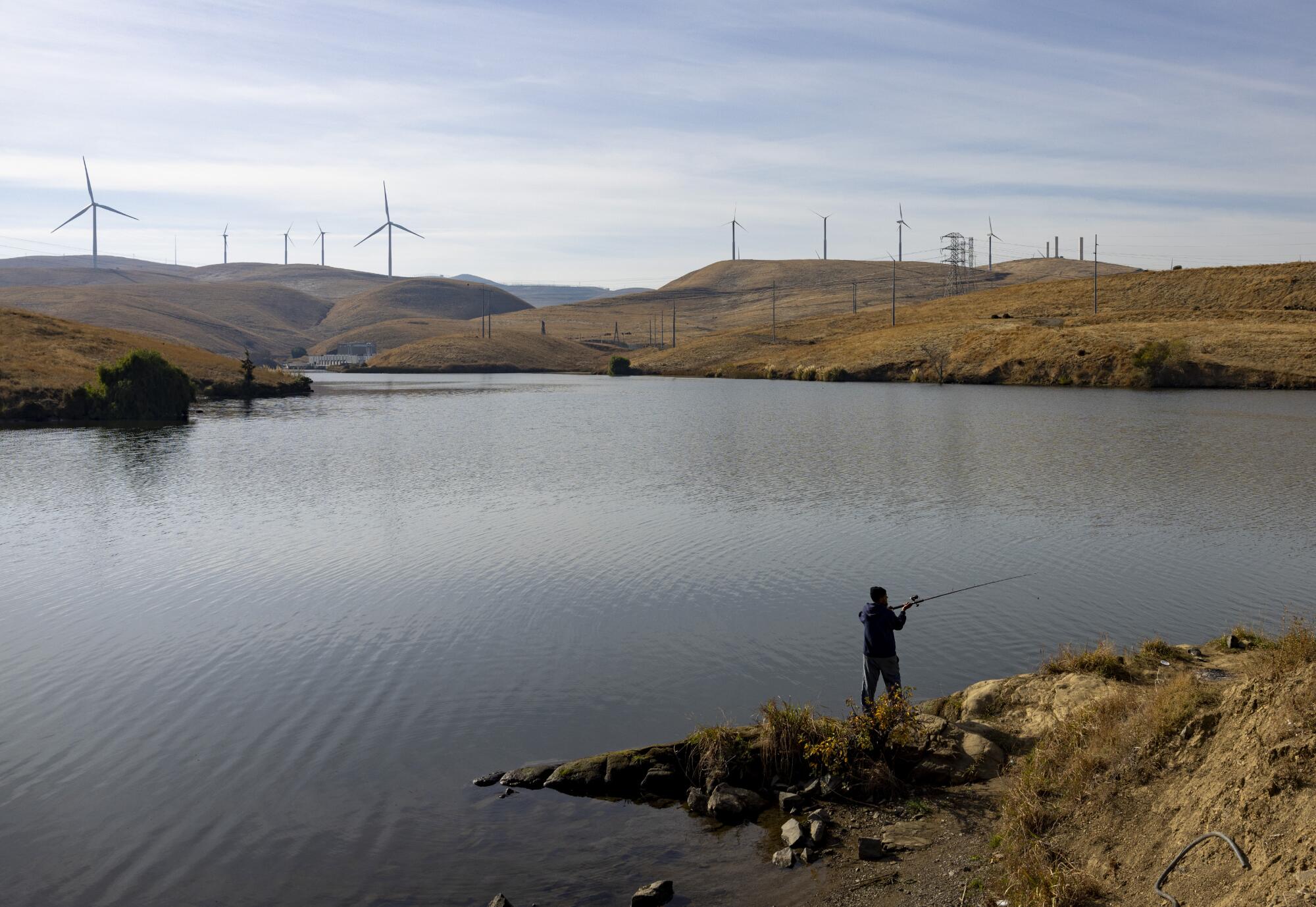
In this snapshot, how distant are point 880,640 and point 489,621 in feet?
33.4

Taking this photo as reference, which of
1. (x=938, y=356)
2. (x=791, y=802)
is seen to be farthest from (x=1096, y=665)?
(x=938, y=356)

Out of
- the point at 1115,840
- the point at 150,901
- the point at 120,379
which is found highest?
the point at 120,379

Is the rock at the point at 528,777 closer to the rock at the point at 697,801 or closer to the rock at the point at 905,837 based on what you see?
the rock at the point at 697,801

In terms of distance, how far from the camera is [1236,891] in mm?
8352

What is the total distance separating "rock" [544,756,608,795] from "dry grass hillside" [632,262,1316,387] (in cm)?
10233

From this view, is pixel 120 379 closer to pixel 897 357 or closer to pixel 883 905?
pixel 883 905

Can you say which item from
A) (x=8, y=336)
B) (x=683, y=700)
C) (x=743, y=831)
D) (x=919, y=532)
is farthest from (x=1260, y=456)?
(x=8, y=336)

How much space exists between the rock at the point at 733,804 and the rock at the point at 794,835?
0.73 m

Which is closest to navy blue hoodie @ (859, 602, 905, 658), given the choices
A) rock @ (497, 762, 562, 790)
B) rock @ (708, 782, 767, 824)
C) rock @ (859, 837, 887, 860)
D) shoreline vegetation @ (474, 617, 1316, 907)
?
shoreline vegetation @ (474, 617, 1316, 907)

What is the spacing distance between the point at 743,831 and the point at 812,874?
1.41m

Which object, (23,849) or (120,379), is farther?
(120,379)

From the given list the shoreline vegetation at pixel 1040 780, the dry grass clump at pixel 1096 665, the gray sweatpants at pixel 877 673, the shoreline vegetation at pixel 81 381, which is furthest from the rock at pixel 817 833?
the shoreline vegetation at pixel 81 381

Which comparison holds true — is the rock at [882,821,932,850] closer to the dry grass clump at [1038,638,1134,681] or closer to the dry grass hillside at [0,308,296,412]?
the dry grass clump at [1038,638,1134,681]

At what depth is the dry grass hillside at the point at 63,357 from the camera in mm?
81875
